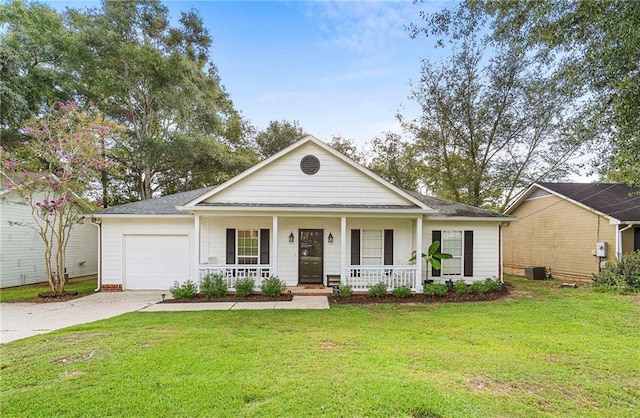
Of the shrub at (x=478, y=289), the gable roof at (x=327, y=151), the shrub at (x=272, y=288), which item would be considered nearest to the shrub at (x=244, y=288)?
the shrub at (x=272, y=288)

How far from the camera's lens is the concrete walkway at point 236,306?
26.3 feet

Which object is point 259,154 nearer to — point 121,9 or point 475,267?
point 121,9

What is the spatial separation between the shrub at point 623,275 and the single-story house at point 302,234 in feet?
13.1

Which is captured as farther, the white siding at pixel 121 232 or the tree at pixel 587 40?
the white siding at pixel 121 232

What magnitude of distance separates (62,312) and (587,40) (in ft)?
44.6

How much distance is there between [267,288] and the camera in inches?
369

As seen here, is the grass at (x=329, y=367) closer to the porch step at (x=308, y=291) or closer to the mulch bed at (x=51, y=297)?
the porch step at (x=308, y=291)

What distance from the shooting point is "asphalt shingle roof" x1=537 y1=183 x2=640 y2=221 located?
12.5m

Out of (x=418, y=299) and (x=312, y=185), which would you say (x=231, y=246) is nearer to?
(x=312, y=185)

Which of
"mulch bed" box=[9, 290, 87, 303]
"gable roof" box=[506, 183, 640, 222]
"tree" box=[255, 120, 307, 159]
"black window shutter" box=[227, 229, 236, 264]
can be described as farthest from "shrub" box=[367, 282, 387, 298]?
"tree" box=[255, 120, 307, 159]

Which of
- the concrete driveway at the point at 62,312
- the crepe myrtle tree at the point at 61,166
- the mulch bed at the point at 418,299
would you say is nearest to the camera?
the concrete driveway at the point at 62,312

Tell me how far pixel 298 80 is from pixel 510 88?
41.4ft

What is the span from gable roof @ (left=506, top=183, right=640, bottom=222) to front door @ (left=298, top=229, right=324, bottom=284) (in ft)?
39.3

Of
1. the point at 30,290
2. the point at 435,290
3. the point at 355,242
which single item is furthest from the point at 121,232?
the point at 435,290
